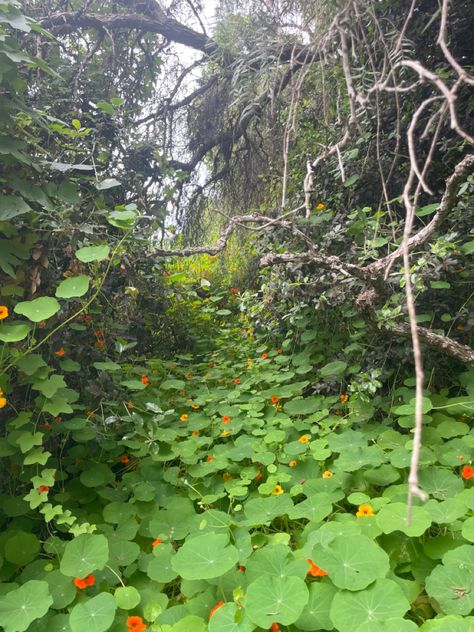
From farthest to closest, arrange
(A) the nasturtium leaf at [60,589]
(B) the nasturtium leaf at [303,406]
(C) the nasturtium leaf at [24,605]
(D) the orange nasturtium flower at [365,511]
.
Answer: (B) the nasturtium leaf at [303,406] → (D) the orange nasturtium flower at [365,511] → (A) the nasturtium leaf at [60,589] → (C) the nasturtium leaf at [24,605]

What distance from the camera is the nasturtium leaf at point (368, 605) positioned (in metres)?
0.99

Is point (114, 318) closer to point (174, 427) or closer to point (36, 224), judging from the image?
point (174, 427)

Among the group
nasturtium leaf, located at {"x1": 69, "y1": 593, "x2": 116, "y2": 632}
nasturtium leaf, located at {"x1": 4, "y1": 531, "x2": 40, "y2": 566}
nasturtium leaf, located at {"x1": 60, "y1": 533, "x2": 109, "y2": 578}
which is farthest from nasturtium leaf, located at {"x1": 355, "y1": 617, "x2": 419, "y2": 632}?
nasturtium leaf, located at {"x1": 4, "y1": 531, "x2": 40, "y2": 566}

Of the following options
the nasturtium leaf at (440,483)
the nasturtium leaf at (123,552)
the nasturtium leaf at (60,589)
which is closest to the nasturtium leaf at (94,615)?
the nasturtium leaf at (60,589)

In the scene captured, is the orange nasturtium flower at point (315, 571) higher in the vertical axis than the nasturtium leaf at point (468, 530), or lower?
lower

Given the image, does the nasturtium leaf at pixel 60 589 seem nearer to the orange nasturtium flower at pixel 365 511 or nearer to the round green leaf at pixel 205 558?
the round green leaf at pixel 205 558

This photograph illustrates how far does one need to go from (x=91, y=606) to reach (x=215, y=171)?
9.87 ft

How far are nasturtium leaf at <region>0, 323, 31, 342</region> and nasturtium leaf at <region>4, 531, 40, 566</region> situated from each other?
65 cm

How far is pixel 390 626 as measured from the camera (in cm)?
94

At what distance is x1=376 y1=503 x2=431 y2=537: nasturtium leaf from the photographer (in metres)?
1.19

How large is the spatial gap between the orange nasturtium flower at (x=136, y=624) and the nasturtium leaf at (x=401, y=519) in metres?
0.66

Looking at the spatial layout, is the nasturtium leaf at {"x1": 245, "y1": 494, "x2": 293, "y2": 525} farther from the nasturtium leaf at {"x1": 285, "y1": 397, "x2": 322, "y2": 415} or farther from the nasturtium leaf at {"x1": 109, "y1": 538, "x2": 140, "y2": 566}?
the nasturtium leaf at {"x1": 285, "y1": 397, "x2": 322, "y2": 415}

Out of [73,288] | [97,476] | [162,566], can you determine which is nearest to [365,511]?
[162,566]

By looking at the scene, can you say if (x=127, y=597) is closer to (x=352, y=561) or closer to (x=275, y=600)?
(x=275, y=600)
